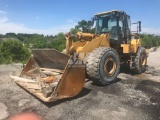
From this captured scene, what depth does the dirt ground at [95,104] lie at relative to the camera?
14.0 ft

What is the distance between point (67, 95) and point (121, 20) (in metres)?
4.10

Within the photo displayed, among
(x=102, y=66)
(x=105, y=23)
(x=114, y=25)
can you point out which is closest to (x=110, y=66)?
(x=102, y=66)

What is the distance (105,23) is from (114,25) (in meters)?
0.43

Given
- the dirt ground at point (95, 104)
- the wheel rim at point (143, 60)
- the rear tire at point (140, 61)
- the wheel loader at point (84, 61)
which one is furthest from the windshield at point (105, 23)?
the dirt ground at point (95, 104)

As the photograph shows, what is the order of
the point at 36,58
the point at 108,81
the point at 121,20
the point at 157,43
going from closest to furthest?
the point at 108,81 < the point at 36,58 < the point at 121,20 < the point at 157,43

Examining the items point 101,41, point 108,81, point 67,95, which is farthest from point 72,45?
point 67,95

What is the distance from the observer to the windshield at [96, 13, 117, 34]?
7652 mm

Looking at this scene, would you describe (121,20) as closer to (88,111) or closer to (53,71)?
(53,71)

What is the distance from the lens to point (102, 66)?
19.6ft

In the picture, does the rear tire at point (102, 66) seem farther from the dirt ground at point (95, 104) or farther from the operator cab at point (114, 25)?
the operator cab at point (114, 25)

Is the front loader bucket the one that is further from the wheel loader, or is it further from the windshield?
the windshield

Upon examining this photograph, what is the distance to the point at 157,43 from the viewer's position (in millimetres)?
47094

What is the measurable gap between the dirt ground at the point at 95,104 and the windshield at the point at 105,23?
7.72 ft

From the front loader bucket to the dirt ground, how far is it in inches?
9.5
